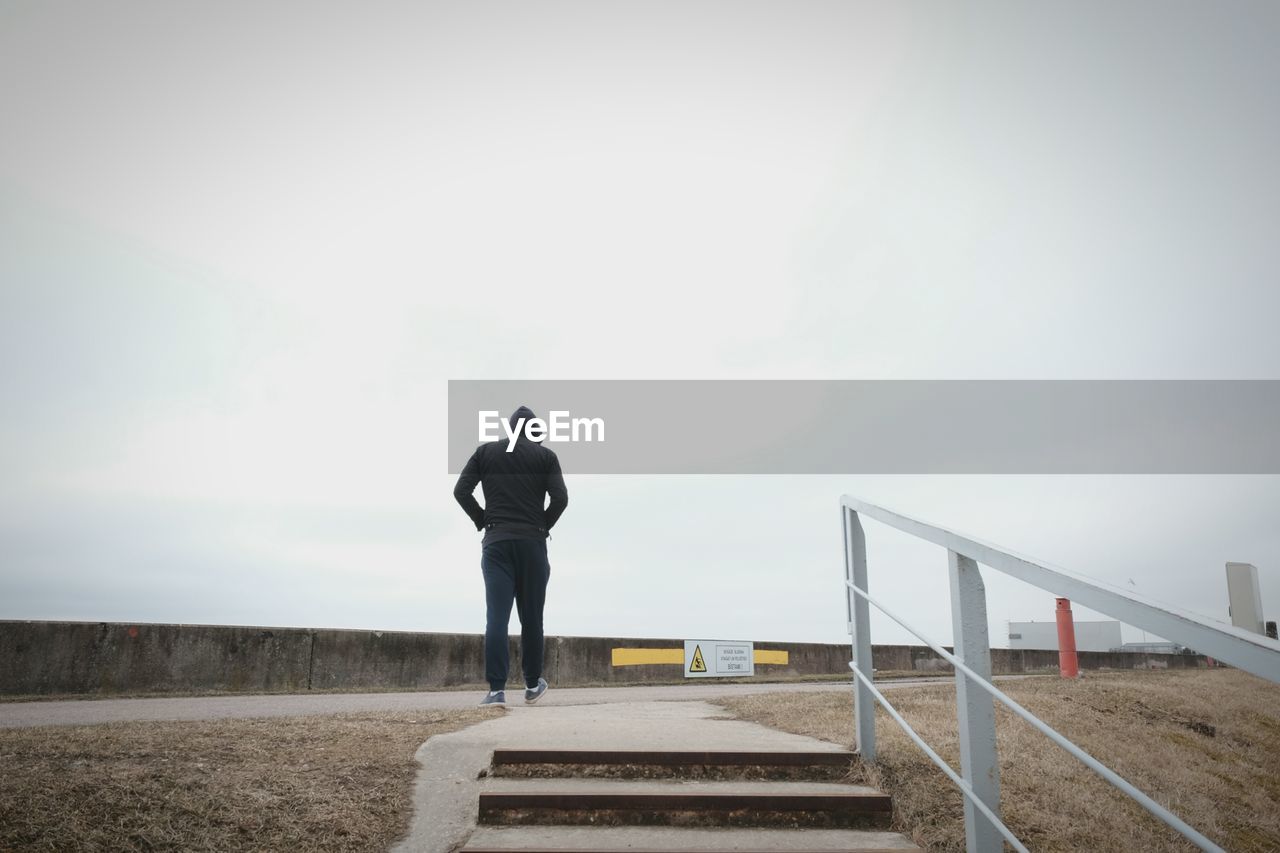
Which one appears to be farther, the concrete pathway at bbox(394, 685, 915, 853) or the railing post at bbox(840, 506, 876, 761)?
the railing post at bbox(840, 506, 876, 761)

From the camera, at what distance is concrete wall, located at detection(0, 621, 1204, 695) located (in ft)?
28.8

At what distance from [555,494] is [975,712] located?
3.44 meters

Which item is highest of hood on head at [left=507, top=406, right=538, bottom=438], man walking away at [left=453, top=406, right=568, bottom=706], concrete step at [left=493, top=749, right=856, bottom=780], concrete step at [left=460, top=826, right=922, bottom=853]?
hood on head at [left=507, top=406, right=538, bottom=438]

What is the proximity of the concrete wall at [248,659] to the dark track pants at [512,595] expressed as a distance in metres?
5.68

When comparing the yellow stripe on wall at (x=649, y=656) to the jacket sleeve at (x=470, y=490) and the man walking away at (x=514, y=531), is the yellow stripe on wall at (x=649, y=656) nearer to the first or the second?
the man walking away at (x=514, y=531)

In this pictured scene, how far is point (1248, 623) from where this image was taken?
1359 centimetres

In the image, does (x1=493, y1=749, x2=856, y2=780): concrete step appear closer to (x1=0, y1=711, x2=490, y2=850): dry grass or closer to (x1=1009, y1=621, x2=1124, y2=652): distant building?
(x1=0, y1=711, x2=490, y2=850): dry grass

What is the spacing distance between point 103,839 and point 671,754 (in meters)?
2.33

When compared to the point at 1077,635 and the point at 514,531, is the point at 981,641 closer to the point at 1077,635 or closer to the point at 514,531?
the point at 514,531

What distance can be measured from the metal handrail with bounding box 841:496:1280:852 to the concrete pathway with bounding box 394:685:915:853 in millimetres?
419

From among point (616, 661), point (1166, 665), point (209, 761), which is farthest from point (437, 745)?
point (1166, 665)

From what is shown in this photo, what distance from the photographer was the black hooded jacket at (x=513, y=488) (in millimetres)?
5680

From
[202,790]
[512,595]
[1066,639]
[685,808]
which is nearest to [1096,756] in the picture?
[685,808]

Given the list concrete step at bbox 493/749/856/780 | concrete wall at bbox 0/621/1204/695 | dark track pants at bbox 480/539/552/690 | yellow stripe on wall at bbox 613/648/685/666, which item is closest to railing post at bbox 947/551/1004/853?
concrete step at bbox 493/749/856/780
